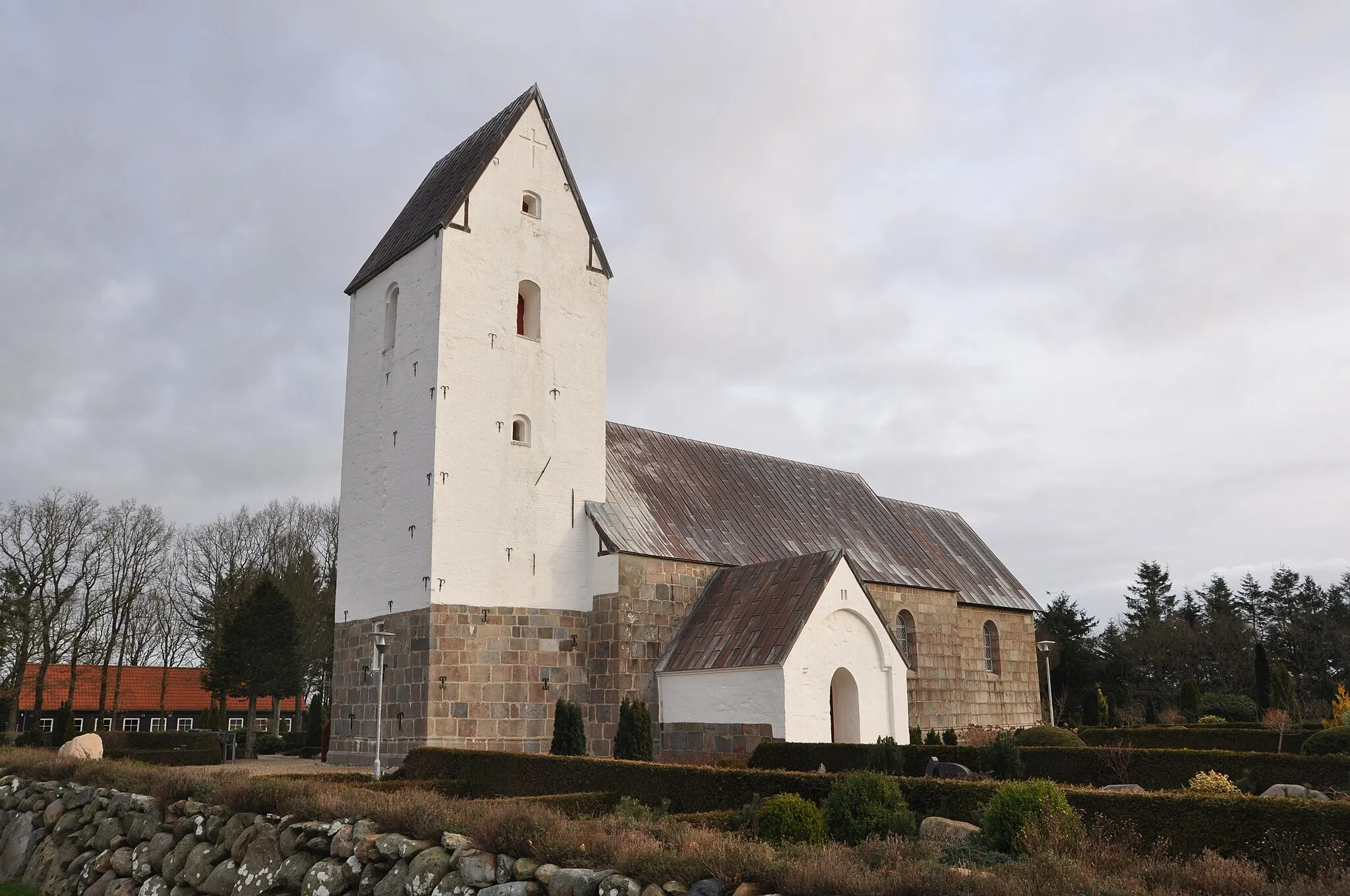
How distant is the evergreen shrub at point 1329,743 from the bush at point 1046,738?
2.91 m

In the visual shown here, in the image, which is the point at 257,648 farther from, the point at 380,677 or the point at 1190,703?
the point at 1190,703

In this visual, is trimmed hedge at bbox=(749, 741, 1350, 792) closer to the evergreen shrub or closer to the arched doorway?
the evergreen shrub

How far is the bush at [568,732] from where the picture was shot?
13.6 meters

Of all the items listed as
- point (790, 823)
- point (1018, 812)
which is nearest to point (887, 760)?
point (790, 823)

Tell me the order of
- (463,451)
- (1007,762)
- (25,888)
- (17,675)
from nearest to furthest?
1. (25,888)
2. (1007,762)
3. (463,451)
4. (17,675)

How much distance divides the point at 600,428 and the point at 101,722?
23.8 m

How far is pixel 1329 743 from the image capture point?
12.7m

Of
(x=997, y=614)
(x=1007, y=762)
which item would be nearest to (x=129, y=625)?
(x=997, y=614)

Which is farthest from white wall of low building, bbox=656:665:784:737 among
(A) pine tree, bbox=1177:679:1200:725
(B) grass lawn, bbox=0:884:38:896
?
(A) pine tree, bbox=1177:679:1200:725

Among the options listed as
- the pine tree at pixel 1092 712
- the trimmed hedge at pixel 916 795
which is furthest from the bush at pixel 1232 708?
the trimmed hedge at pixel 916 795

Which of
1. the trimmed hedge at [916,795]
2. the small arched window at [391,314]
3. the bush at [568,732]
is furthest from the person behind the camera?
the small arched window at [391,314]

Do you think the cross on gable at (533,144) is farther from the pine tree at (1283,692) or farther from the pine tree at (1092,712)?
the pine tree at (1283,692)

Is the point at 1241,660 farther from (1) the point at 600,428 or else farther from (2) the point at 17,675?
(2) the point at 17,675

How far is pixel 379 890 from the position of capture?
19.6 ft
